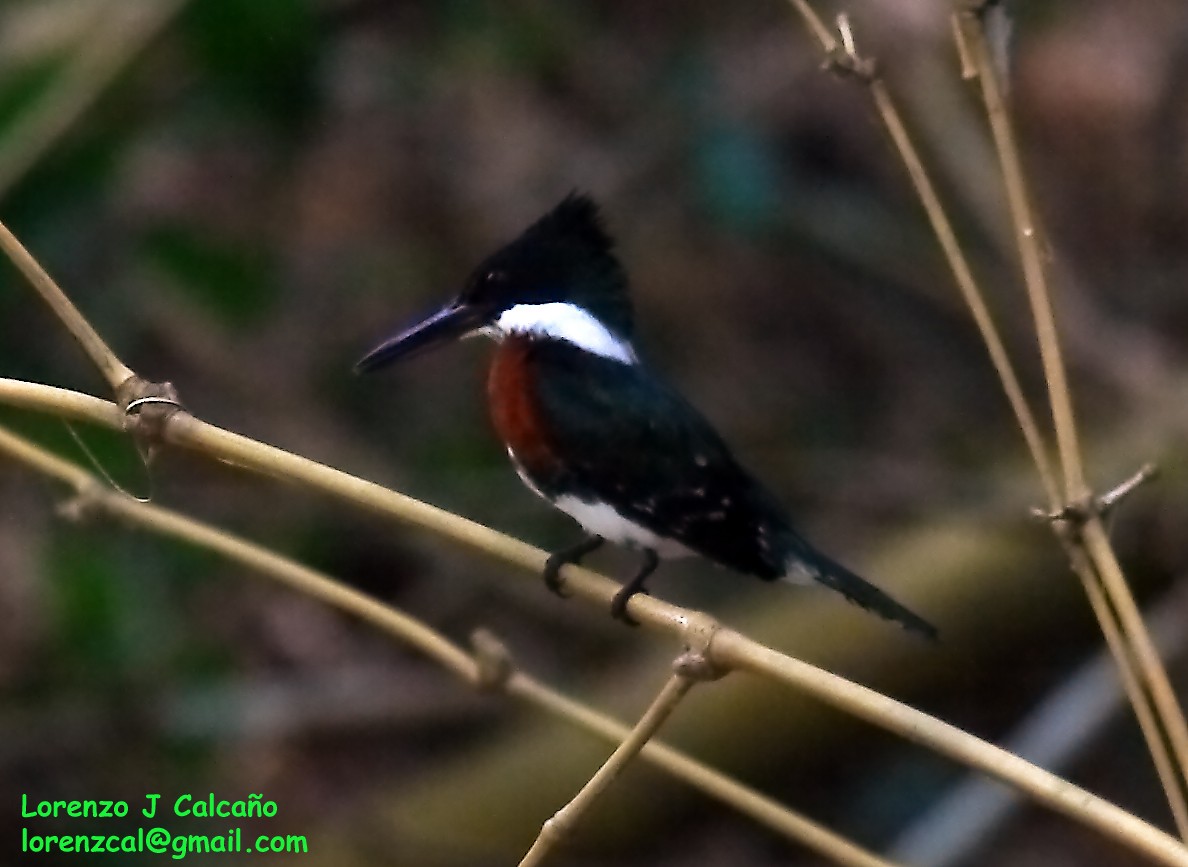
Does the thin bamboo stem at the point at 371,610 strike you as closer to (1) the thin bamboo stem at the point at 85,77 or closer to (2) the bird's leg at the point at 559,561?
(2) the bird's leg at the point at 559,561

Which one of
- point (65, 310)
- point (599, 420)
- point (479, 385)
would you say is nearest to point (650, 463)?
point (599, 420)

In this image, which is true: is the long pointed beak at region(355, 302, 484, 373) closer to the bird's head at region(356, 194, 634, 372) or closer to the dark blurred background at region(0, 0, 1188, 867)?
the bird's head at region(356, 194, 634, 372)

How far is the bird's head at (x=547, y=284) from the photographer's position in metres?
1.24

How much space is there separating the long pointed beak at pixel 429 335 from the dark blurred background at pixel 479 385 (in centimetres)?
66

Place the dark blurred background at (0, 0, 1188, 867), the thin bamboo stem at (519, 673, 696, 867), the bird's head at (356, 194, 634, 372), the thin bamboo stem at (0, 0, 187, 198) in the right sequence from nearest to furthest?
the thin bamboo stem at (519, 673, 696, 867), the bird's head at (356, 194, 634, 372), the thin bamboo stem at (0, 0, 187, 198), the dark blurred background at (0, 0, 1188, 867)

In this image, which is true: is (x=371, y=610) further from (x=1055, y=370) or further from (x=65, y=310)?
(x=1055, y=370)

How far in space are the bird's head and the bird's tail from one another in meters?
0.23

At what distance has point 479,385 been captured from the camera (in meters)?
1.84

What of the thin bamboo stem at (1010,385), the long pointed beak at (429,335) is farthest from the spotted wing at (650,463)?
the thin bamboo stem at (1010,385)

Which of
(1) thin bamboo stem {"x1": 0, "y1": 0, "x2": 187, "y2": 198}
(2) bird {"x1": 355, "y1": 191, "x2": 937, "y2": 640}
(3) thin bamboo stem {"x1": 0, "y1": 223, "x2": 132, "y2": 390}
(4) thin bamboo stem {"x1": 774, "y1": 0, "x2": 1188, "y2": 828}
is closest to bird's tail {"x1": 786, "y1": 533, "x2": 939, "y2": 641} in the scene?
(2) bird {"x1": 355, "y1": 191, "x2": 937, "y2": 640}

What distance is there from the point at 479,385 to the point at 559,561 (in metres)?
0.76

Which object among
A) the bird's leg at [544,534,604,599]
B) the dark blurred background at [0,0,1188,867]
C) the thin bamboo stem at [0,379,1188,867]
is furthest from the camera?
the dark blurred background at [0,0,1188,867]

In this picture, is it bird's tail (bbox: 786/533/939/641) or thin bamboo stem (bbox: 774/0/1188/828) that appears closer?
thin bamboo stem (bbox: 774/0/1188/828)

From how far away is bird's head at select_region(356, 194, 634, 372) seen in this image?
1239 mm
